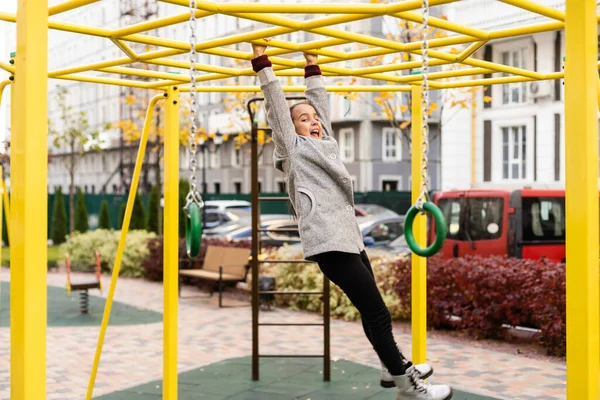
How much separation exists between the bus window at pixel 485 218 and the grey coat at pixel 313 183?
7.27 m

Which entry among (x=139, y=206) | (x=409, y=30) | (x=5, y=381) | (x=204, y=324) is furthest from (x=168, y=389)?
(x=139, y=206)

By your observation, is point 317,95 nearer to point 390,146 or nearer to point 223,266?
point 223,266

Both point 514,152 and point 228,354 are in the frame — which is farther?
point 514,152

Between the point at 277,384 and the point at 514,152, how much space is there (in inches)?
664

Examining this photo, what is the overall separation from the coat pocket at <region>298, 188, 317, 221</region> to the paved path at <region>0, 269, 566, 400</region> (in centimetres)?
297

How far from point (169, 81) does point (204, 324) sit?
5045mm

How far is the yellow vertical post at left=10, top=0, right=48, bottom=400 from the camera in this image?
2.47m

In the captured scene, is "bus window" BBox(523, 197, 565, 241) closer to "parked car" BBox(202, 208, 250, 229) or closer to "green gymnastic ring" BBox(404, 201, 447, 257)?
"green gymnastic ring" BBox(404, 201, 447, 257)

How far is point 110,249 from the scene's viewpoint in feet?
47.8

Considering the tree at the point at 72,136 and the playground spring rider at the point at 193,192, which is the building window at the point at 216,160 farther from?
the playground spring rider at the point at 193,192

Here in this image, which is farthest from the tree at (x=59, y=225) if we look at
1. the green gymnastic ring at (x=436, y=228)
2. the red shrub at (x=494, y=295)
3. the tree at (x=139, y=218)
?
the green gymnastic ring at (x=436, y=228)

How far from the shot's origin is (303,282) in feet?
31.7

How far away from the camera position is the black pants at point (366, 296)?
10.6ft

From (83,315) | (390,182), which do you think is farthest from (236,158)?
(83,315)
